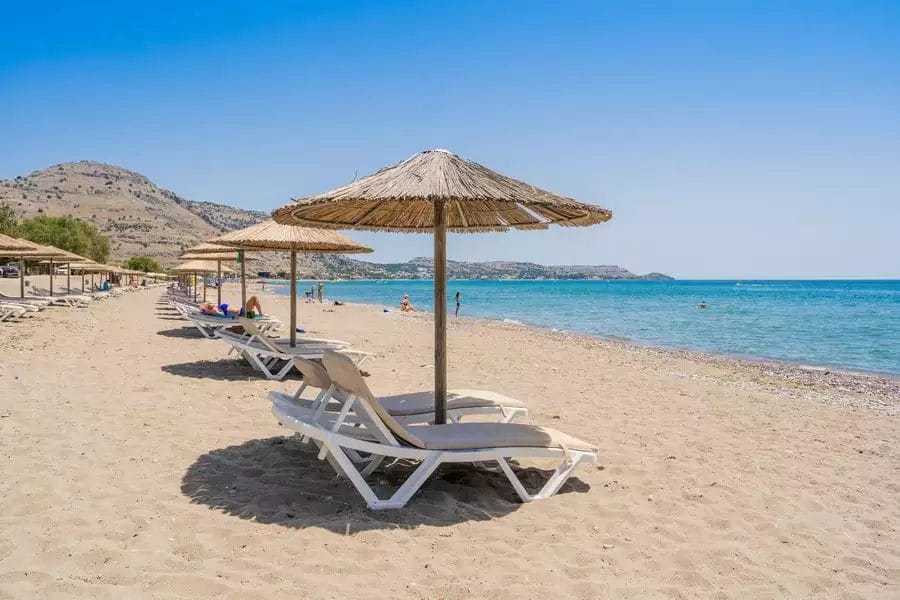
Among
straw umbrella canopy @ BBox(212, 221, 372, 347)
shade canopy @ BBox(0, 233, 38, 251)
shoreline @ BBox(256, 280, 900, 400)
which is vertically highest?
shade canopy @ BBox(0, 233, 38, 251)

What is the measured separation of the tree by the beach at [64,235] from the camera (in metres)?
46.9

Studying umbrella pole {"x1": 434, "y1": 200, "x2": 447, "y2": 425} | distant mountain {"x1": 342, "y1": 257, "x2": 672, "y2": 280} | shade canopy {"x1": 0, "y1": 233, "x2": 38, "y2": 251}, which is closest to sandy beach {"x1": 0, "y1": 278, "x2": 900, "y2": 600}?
umbrella pole {"x1": 434, "y1": 200, "x2": 447, "y2": 425}

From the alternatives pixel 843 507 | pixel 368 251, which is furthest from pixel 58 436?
pixel 843 507

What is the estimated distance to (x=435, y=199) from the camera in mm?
4062

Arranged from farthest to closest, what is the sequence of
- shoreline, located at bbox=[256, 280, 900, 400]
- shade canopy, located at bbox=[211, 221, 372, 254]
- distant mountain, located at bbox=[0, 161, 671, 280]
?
distant mountain, located at bbox=[0, 161, 671, 280] < shoreline, located at bbox=[256, 280, 900, 400] < shade canopy, located at bbox=[211, 221, 372, 254]

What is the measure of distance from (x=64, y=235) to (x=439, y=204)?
180ft

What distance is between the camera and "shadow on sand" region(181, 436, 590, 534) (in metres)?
3.59

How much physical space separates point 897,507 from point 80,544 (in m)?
5.24

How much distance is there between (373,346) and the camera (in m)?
13.5

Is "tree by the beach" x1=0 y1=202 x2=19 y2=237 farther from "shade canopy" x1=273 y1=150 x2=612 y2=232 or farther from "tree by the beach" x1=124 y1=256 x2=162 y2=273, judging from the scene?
"shade canopy" x1=273 y1=150 x2=612 y2=232

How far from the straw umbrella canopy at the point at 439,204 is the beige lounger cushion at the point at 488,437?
0.49 m

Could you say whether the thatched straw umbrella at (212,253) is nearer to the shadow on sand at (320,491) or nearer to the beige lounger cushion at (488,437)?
the shadow on sand at (320,491)

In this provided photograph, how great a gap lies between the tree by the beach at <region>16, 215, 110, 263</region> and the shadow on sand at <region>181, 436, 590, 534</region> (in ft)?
164

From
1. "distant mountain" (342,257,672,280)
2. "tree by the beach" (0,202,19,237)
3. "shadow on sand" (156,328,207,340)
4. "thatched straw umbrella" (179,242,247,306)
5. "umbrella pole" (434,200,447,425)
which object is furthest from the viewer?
"distant mountain" (342,257,672,280)
